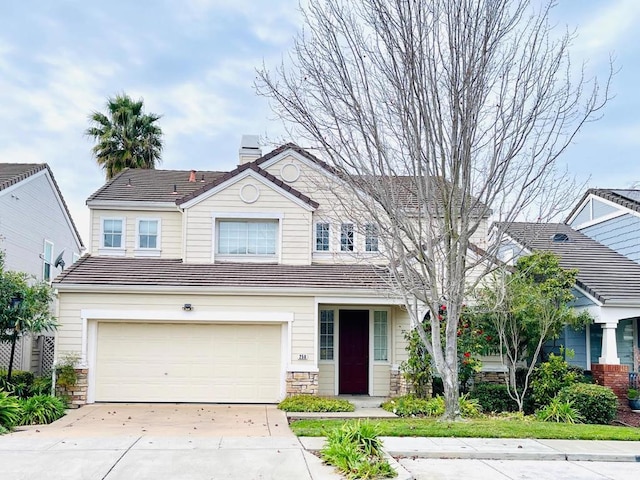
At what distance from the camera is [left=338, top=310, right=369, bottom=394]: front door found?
17.0 metres

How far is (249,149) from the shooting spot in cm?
1989

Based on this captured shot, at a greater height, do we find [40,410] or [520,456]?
[40,410]

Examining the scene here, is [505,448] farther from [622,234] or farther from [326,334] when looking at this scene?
[622,234]

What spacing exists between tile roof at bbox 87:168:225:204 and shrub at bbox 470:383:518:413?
384 inches

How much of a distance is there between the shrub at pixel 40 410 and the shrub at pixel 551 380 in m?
10.6

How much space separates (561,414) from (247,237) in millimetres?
9085

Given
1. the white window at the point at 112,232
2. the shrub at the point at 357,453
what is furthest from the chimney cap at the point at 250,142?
the shrub at the point at 357,453

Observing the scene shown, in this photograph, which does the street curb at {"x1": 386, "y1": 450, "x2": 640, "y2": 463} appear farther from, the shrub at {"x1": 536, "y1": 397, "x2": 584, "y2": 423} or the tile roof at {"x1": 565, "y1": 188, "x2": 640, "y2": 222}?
the tile roof at {"x1": 565, "y1": 188, "x2": 640, "y2": 222}

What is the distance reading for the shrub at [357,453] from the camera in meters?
8.05

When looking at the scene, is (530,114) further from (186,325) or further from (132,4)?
(186,325)

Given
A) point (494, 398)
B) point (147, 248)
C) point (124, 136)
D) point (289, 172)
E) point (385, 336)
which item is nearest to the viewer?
point (494, 398)

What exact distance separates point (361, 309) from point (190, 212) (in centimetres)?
539

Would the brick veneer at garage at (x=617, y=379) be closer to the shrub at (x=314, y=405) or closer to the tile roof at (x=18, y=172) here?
the shrub at (x=314, y=405)

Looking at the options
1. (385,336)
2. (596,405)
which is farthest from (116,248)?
(596,405)
